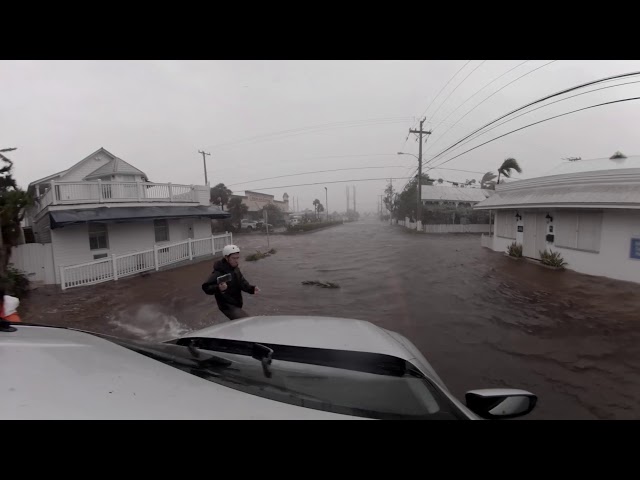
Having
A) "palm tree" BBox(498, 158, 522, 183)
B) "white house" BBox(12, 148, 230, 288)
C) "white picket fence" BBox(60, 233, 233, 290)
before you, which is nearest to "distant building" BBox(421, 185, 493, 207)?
"palm tree" BBox(498, 158, 522, 183)

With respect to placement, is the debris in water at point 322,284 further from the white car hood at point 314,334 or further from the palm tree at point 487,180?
the palm tree at point 487,180

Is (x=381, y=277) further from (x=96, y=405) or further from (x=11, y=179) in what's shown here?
(x=11, y=179)

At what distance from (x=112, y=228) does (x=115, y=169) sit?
27.6ft

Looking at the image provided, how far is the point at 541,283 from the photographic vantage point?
884 cm

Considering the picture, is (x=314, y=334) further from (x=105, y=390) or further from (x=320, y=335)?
(x=105, y=390)

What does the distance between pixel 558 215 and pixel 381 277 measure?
7.10 meters

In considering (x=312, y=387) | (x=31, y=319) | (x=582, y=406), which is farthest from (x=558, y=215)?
(x=31, y=319)

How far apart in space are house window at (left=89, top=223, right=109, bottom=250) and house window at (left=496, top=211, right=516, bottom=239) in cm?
1807

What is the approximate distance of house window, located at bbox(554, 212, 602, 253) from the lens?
30.3 feet

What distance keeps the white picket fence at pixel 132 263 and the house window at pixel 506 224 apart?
14.7 metres

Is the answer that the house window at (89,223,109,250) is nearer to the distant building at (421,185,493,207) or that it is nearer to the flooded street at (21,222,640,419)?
the flooded street at (21,222,640,419)

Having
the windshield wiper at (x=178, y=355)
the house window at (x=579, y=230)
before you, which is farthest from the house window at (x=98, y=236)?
the house window at (x=579, y=230)

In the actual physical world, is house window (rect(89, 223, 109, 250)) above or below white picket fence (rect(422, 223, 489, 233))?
above

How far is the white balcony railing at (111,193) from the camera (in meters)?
10.8
